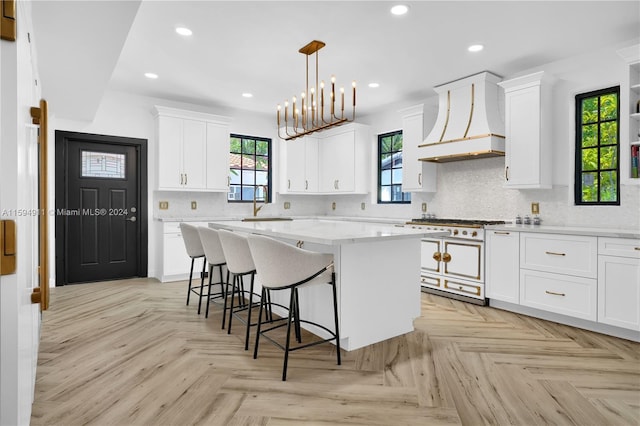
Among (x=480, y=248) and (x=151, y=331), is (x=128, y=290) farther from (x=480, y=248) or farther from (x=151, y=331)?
(x=480, y=248)

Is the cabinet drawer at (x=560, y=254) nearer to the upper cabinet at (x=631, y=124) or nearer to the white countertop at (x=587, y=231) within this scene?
the white countertop at (x=587, y=231)

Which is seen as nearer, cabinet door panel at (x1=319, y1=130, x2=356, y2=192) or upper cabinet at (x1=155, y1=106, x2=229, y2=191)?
upper cabinet at (x1=155, y1=106, x2=229, y2=191)

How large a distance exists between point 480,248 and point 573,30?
218cm

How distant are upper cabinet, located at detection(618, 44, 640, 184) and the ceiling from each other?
15.4 inches

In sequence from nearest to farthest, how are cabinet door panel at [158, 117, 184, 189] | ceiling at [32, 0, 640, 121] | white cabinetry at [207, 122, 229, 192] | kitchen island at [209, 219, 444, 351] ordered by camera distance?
kitchen island at [209, 219, 444, 351]
ceiling at [32, 0, 640, 121]
cabinet door panel at [158, 117, 184, 189]
white cabinetry at [207, 122, 229, 192]

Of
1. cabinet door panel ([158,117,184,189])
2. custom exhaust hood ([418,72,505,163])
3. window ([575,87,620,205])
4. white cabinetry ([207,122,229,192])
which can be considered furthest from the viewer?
white cabinetry ([207,122,229,192])

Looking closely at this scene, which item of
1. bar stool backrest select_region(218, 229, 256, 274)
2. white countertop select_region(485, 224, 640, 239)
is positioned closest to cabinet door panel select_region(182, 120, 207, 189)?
bar stool backrest select_region(218, 229, 256, 274)

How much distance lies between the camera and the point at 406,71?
439 cm

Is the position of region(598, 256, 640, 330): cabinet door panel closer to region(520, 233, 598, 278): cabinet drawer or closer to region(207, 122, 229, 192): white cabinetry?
region(520, 233, 598, 278): cabinet drawer

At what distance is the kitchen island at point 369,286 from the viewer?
103 inches

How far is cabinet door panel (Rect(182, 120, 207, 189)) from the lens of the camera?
540 cm

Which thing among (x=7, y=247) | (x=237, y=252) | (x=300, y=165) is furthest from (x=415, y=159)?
(x=7, y=247)

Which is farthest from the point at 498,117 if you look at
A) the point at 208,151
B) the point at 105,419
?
the point at 105,419

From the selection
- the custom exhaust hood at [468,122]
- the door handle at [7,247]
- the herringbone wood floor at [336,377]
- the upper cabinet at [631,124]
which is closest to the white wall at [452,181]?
the upper cabinet at [631,124]
